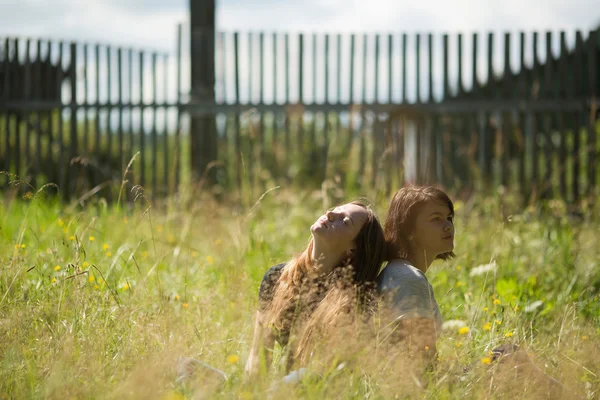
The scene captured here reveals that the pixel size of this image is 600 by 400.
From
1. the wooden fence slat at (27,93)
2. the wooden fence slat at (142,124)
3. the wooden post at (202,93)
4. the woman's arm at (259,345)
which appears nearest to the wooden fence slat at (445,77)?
the wooden post at (202,93)

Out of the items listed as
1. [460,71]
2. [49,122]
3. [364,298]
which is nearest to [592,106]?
[460,71]

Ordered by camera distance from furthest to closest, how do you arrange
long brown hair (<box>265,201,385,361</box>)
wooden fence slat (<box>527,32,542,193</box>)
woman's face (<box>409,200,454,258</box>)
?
wooden fence slat (<box>527,32,542,193</box>) → woman's face (<box>409,200,454,258</box>) → long brown hair (<box>265,201,385,361</box>)

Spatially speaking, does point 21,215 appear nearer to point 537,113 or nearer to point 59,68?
point 59,68

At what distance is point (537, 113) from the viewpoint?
7.03m

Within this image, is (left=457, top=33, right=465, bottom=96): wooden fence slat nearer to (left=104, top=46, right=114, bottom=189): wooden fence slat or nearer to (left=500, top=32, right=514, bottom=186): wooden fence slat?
(left=500, top=32, right=514, bottom=186): wooden fence slat

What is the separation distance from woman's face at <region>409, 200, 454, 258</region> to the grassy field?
39 centimetres

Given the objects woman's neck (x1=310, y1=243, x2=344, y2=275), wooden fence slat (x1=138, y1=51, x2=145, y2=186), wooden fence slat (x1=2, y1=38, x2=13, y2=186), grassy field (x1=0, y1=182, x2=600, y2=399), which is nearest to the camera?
grassy field (x1=0, y1=182, x2=600, y2=399)

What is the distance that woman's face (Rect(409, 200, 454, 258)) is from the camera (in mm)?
2693

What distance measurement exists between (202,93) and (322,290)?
15.9ft

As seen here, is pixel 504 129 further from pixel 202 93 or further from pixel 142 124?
pixel 142 124

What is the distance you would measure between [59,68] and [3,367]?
17.5 feet

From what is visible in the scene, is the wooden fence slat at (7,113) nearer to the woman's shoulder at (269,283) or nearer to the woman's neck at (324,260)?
the woman's shoulder at (269,283)

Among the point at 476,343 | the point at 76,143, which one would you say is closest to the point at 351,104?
the point at 76,143

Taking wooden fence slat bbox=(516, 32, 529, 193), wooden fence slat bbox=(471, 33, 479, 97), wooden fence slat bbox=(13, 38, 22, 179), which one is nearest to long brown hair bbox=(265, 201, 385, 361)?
wooden fence slat bbox=(471, 33, 479, 97)
